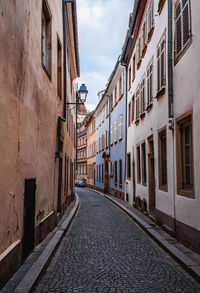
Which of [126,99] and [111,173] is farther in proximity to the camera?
[111,173]

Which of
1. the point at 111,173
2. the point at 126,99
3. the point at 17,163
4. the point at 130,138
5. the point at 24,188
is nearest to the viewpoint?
the point at 17,163

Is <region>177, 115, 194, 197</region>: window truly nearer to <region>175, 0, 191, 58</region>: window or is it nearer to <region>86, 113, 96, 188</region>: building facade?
<region>175, 0, 191, 58</region>: window

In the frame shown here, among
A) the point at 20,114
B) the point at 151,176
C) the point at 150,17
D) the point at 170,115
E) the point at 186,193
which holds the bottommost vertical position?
the point at 186,193

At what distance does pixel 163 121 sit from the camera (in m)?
10.4

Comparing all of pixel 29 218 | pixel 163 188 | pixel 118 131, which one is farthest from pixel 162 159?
pixel 118 131

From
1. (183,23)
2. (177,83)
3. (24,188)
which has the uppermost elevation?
(183,23)

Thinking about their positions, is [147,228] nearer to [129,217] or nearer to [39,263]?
[129,217]

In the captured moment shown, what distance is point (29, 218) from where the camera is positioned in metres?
6.93

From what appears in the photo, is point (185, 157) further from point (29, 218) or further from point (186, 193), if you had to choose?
point (29, 218)

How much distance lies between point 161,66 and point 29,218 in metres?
6.55

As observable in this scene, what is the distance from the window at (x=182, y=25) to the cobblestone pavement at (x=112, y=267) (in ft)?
16.5

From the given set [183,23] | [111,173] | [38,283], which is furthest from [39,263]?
[111,173]

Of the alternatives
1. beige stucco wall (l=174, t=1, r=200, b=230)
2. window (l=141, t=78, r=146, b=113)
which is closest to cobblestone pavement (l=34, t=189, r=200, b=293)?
beige stucco wall (l=174, t=1, r=200, b=230)

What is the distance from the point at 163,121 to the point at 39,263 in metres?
6.05
